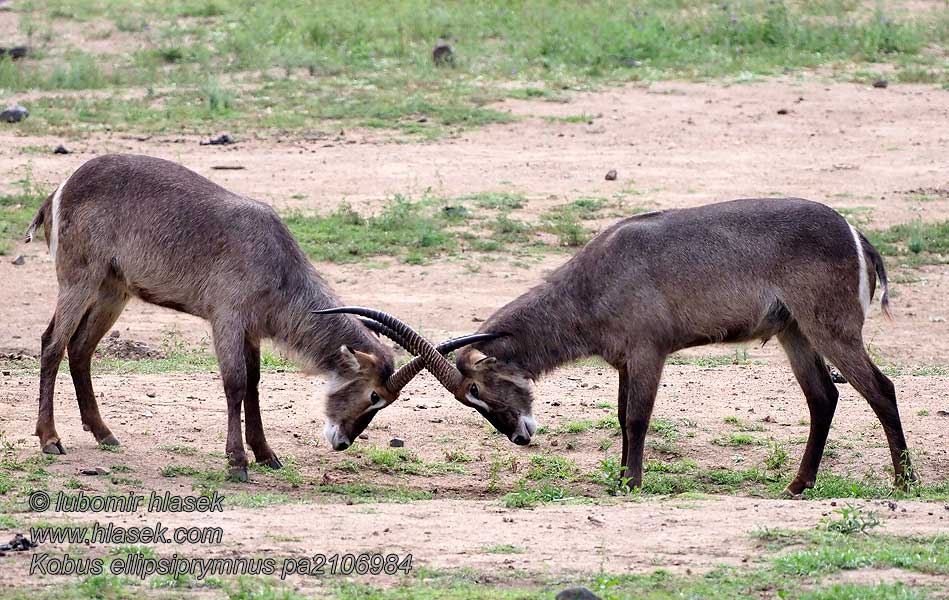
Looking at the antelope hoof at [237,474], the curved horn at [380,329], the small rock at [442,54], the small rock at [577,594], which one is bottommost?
the antelope hoof at [237,474]

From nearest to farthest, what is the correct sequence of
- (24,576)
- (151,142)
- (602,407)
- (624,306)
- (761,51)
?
(24,576) → (624,306) → (602,407) → (151,142) → (761,51)

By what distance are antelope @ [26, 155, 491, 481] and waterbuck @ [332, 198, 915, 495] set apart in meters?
0.38

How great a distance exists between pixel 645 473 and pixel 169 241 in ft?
9.35

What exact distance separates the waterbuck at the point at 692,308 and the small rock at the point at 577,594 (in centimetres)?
235

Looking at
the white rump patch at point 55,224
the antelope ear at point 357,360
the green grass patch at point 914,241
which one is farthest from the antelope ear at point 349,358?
the green grass patch at point 914,241

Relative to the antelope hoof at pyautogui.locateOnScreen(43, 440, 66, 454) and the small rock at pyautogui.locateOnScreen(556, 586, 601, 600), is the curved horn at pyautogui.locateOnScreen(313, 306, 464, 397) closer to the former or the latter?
the antelope hoof at pyautogui.locateOnScreen(43, 440, 66, 454)

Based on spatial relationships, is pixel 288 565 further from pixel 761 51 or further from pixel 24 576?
pixel 761 51

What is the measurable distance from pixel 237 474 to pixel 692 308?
2511mm

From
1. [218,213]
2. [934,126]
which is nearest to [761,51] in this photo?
[934,126]

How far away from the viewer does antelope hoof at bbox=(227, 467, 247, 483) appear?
7039mm

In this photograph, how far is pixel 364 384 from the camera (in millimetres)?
7273

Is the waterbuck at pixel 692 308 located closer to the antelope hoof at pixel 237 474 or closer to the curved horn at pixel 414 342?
the curved horn at pixel 414 342

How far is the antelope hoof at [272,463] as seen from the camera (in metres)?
7.52

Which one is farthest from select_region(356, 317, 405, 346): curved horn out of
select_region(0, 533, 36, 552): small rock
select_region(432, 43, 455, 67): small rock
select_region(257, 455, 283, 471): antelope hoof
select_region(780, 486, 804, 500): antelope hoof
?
select_region(432, 43, 455, 67): small rock
